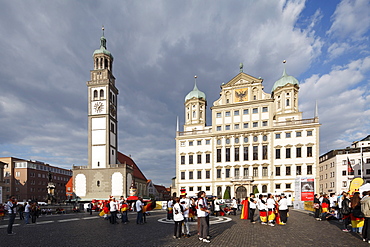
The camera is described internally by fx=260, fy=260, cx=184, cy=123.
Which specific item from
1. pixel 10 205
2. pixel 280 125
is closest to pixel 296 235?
pixel 10 205

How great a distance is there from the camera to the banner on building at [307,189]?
27.5m

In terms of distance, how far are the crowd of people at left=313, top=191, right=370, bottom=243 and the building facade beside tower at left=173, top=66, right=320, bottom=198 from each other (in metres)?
28.3

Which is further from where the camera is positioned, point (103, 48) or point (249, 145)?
point (103, 48)

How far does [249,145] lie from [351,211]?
38.8m

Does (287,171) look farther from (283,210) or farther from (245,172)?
(283,210)

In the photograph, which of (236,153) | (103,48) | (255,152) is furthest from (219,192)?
(103,48)

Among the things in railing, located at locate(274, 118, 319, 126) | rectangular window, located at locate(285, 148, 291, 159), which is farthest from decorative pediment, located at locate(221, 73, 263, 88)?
rectangular window, located at locate(285, 148, 291, 159)

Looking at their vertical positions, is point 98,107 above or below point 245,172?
above

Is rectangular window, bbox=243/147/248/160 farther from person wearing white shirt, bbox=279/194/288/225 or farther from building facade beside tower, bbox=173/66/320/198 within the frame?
person wearing white shirt, bbox=279/194/288/225

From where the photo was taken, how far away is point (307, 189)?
2822 cm

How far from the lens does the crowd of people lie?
33.5ft

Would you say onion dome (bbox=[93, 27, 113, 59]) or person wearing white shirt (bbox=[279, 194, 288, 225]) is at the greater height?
onion dome (bbox=[93, 27, 113, 59])

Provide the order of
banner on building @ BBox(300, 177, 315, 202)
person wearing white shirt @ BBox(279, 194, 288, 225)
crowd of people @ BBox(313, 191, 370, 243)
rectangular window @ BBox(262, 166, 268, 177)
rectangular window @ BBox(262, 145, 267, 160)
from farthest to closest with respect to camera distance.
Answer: rectangular window @ BBox(262, 145, 267, 160), rectangular window @ BBox(262, 166, 268, 177), banner on building @ BBox(300, 177, 315, 202), person wearing white shirt @ BBox(279, 194, 288, 225), crowd of people @ BBox(313, 191, 370, 243)

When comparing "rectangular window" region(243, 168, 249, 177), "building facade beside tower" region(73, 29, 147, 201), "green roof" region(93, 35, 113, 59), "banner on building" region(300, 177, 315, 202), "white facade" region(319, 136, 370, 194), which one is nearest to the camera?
"banner on building" region(300, 177, 315, 202)
